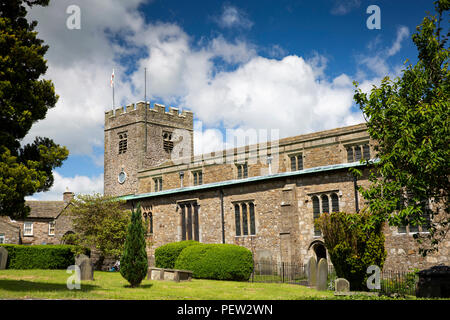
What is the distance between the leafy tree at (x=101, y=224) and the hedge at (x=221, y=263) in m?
7.04

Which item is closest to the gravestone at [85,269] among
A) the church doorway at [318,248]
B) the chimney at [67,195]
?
the church doorway at [318,248]

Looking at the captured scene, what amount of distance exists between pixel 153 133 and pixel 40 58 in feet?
114

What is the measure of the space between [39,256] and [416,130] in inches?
1100

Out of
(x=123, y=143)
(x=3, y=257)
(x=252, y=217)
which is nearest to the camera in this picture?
(x=252, y=217)

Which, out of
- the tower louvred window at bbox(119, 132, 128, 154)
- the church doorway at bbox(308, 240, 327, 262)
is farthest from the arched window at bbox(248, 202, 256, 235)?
the tower louvred window at bbox(119, 132, 128, 154)

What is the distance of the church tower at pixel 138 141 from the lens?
160 ft

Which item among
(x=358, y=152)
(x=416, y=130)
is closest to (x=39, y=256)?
(x=358, y=152)

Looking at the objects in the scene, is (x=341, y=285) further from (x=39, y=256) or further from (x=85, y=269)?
(x=39, y=256)

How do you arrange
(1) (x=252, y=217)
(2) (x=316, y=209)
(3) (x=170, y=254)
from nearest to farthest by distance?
(2) (x=316, y=209), (3) (x=170, y=254), (1) (x=252, y=217)

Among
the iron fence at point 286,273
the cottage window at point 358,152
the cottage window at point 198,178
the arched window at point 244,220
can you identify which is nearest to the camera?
the iron fence at point 286,273

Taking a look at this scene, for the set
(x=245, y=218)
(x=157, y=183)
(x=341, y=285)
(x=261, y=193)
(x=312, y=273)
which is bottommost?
(x=341, y=285)

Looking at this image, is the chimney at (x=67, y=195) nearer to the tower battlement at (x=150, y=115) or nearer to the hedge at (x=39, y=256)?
the tower battlement at (x=150, y=115)

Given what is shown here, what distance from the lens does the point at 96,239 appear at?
2962 centimetres

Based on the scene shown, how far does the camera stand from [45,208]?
52.1 meters
